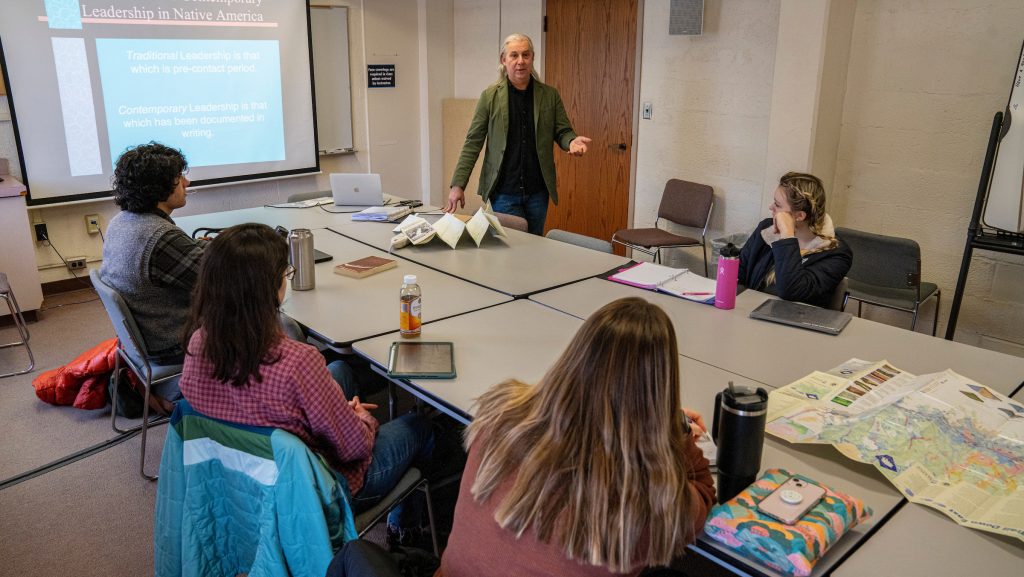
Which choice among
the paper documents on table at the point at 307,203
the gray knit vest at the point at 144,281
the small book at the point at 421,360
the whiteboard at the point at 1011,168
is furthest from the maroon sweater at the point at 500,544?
the paper documents on table at the point at 307,203

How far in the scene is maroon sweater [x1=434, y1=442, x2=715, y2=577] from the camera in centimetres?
119

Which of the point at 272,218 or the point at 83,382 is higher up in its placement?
the point at 272,218

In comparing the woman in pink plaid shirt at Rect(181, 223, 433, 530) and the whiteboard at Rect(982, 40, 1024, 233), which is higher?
the whiteboard at Rect(982, 40, 1024, 233)

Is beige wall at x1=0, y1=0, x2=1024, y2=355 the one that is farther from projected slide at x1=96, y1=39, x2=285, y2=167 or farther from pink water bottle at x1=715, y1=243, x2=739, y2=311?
pink water bottle at x1=715, y1=243, x2=739, y2=311

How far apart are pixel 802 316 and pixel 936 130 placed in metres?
2.02

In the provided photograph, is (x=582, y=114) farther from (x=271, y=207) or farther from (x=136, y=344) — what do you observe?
(x=136, y=344)

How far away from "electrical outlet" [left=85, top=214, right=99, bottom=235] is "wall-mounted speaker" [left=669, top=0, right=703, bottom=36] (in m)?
3.89

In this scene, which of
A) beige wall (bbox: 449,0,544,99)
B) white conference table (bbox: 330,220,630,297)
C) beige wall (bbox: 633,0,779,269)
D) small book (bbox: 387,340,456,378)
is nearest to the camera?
small book (bbox: 387,340,456,378)

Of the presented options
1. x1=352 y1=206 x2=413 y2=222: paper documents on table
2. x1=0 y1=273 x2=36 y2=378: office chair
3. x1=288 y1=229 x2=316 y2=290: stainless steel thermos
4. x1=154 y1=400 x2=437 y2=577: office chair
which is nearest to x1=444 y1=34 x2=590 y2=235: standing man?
x1=352 y1=206 x2=413 y2=222: paper documents on table

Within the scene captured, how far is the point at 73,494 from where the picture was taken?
2.70 metres

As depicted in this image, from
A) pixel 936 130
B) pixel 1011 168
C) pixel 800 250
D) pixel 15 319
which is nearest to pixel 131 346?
pixel 15 319

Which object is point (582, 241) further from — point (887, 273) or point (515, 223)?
point (887, 273)

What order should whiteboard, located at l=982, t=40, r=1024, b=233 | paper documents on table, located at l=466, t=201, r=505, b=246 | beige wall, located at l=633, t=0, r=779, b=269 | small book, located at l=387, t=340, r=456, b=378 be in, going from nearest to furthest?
small book, located at l=387, t=340, r=456, b=378, whiteboard, located at l=982, t=40, r=1024, b=233, paper documents on table, located at l=466, t=201, r=505, b=246, beige wall, located at l=633, t=0, r=779, b=269

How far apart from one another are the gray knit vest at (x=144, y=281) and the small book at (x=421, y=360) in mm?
1006
